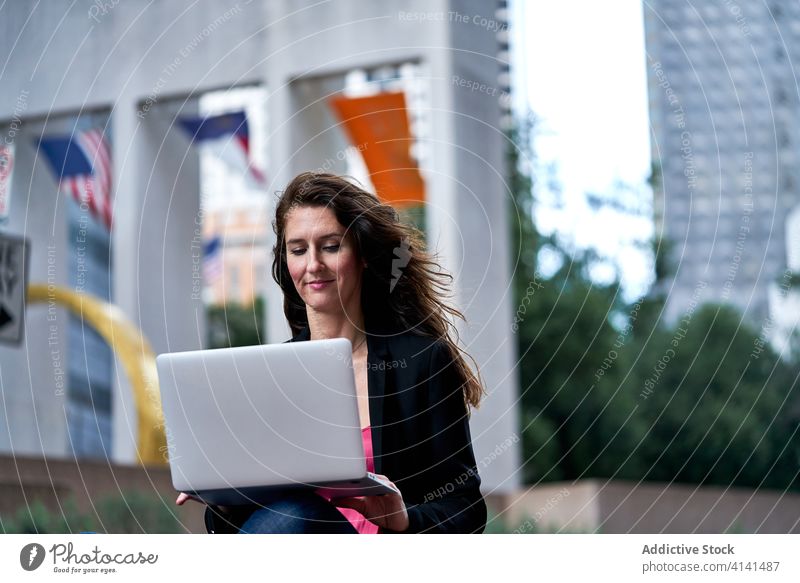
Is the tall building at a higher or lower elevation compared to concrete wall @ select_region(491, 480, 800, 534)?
higher

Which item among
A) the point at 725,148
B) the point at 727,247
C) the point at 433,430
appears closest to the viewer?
the point at 433,430

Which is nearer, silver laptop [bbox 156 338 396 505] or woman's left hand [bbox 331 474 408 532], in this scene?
silver laptop [bbox 156 338 396 505]

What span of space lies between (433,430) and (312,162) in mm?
Answer: 10408

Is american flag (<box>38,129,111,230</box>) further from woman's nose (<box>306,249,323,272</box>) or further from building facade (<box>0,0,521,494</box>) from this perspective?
woman's nose (<box>306,249,323,272</box>)

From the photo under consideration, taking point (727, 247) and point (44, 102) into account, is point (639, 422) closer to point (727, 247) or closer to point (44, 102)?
point (44, 102)

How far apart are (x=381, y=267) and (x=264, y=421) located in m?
0.73

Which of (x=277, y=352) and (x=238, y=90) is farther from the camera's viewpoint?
(x=238, y=90)

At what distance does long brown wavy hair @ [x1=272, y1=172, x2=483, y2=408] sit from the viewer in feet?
10.9

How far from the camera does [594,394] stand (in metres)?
22.7

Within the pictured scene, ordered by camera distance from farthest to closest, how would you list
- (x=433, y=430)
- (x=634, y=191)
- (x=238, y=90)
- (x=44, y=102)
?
(x=634, y=191) → (x=238, y=90) → (x=44, y=102) → (x=433, y=430)

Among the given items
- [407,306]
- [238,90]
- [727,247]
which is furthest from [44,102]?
[727,247]

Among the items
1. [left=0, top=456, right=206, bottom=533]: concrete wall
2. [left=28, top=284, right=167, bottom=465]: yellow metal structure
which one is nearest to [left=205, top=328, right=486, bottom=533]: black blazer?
[left=0, top=456, right=206, bottom=533]: concrete wall

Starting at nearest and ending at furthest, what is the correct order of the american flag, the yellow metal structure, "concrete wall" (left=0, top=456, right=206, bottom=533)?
"concrete wall" (left=0, top=456, right=206, bottom=533)
the yellow metal structure
the american flag

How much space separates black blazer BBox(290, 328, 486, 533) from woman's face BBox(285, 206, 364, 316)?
0.20 m
